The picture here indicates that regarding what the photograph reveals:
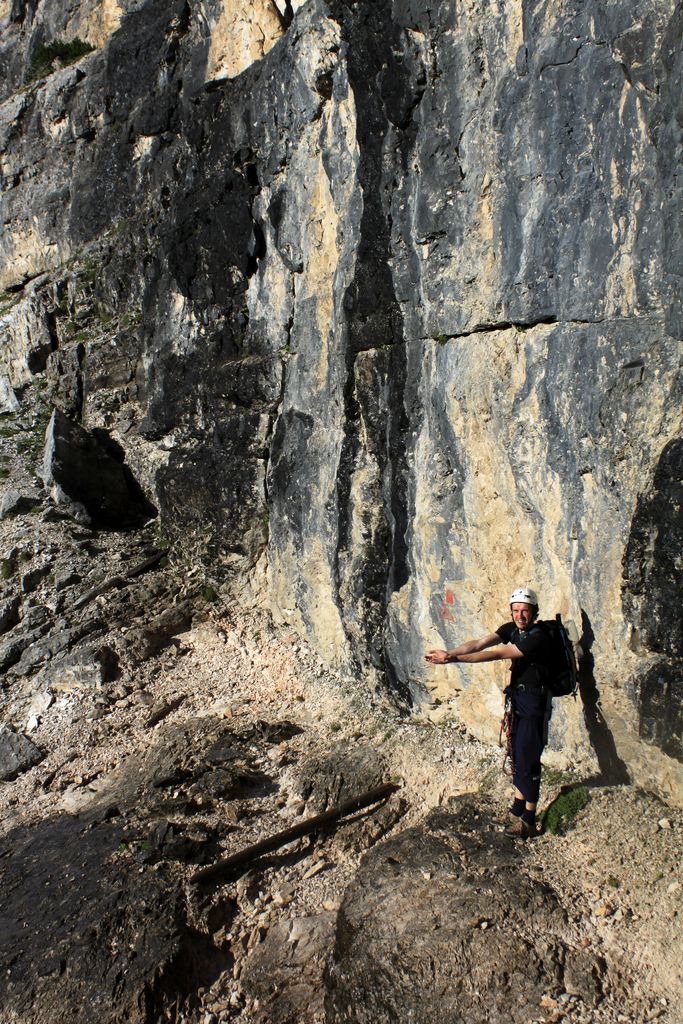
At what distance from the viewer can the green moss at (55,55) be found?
18172 mm

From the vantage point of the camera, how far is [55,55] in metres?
18.4

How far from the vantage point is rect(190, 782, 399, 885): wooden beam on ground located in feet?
24.3

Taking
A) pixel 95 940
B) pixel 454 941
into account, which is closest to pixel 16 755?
pixel 95 940

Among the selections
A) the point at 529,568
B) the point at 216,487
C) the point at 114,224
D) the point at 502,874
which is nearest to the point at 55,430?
the point at 216,487

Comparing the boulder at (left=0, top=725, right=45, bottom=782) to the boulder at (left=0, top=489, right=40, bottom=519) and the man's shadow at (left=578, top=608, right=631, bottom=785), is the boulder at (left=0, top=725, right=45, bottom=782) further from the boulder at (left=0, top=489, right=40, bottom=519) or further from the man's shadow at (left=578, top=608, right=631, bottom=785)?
the man's shadow at (left=578, top=608, right=631, bottom=785)

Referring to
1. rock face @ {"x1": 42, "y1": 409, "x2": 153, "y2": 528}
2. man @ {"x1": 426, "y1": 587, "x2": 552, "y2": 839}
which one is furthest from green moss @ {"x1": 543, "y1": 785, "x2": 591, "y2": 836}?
rock face @ {"x1": 42, "y1": 409, "x2": 153, "y2": 528}

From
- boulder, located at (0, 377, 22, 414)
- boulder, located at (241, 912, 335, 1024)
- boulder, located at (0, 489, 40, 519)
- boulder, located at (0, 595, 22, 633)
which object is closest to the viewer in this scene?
boulder, located at (241, 912, 335, 1024)

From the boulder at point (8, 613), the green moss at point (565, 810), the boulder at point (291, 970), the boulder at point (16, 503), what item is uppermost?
the boulder at point (16, 503)

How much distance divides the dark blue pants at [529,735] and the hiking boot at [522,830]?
28 cm

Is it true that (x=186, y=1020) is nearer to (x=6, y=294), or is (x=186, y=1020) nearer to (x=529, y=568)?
(x=529, y=568)

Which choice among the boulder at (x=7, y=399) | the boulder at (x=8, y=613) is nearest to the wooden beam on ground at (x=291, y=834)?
the boulder at (x=8, y=613)

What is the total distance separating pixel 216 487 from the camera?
1180cm

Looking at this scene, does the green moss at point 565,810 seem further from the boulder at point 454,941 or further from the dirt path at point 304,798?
the boulder at point 454,941

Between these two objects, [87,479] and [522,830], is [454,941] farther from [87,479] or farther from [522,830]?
[87,479]
